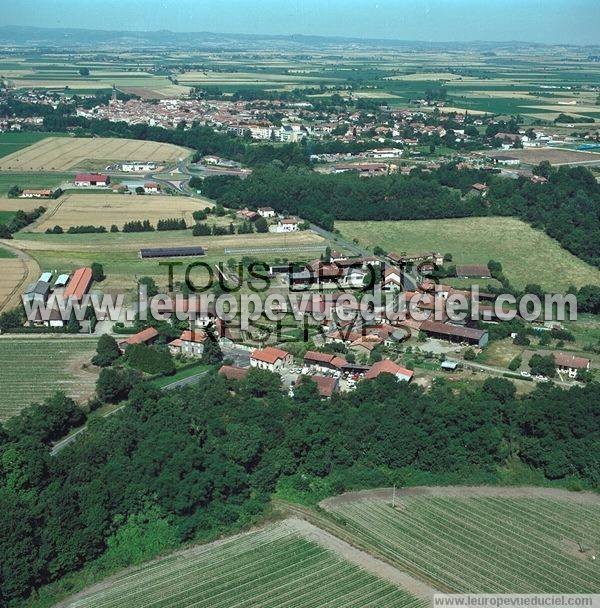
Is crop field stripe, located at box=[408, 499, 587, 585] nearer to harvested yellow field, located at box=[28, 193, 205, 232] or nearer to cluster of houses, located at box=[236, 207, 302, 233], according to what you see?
cluster of houses, located at box=[236, 207, 302, 233]

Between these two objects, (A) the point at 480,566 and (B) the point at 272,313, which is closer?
(A) the point at 480,566

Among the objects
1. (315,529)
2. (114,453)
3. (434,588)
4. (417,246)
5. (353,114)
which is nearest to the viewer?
(434,588)

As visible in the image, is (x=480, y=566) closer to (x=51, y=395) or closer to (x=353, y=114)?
(x=51, y=395)

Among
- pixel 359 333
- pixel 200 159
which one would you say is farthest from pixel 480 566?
pixel 200 159

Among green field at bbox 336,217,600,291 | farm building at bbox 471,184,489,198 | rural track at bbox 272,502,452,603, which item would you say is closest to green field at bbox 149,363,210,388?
rural track at bbox 272,502,452,603

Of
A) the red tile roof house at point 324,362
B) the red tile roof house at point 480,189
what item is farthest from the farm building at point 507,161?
the red tile roof house at point 324,362

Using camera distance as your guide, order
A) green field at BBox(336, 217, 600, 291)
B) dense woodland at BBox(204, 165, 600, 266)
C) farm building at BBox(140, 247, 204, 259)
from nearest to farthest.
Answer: green field at BBox(336, 217, 600, 291), farm building at BBox(140, 247, 204, 259), dense woodland at BBox(204, 165, 600, 266)
